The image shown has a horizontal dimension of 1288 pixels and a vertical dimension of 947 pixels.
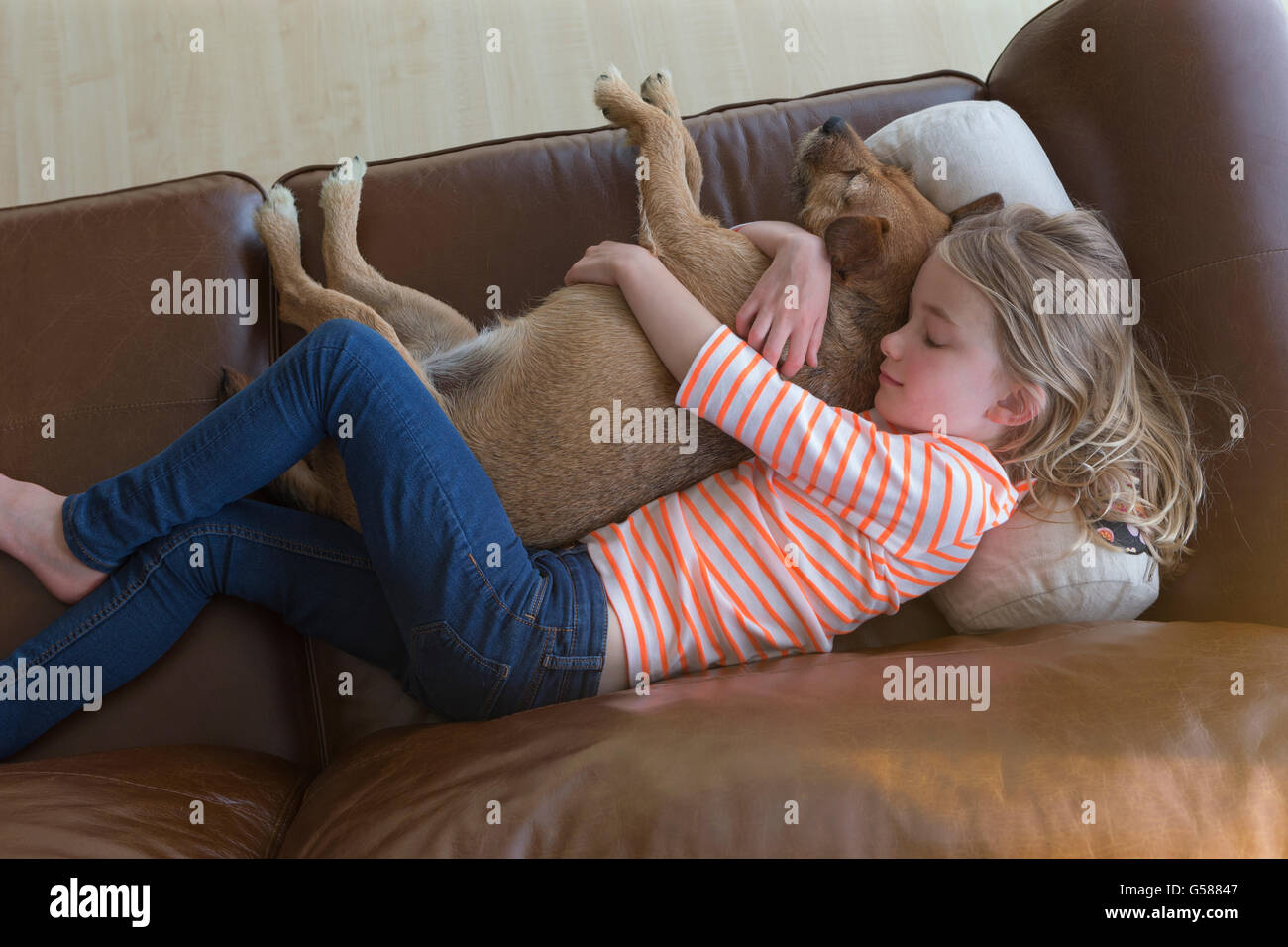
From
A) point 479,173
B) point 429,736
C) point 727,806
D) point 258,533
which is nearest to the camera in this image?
point 727,806

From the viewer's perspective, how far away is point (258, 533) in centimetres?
197

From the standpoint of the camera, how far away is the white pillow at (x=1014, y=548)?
185 cm

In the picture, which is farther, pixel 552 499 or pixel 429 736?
pixel 552 499

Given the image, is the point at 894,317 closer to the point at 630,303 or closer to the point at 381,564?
the point at 630,303

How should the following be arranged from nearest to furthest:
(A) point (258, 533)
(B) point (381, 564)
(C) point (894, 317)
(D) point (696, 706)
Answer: (D) point (696, 706)
(B) point (381, 564)
(A) point (258, 533)
(C) point (894, 317)

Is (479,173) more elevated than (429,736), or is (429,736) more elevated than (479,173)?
(479,173)

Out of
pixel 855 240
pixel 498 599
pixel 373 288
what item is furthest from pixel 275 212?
pixel 855 240

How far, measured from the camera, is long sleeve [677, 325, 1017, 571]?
1764 millimetres

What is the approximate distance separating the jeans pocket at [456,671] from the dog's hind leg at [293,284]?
1.98 feet

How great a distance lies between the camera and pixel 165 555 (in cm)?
189

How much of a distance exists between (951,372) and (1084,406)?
0.96 ft
